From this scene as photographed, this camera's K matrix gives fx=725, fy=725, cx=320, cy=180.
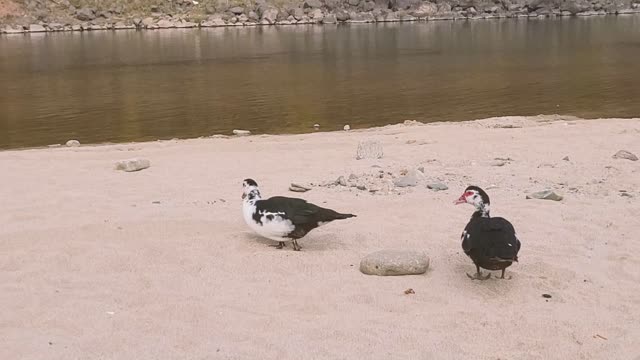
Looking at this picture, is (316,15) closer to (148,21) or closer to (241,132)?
(148,21)

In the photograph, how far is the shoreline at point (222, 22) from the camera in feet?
297

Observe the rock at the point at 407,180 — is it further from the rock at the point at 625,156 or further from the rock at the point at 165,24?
the rock at the point at 165,24

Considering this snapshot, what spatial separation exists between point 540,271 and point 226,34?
247ft

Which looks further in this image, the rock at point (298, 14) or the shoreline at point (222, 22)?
the rock at point (298, 14)

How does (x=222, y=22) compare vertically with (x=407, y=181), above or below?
above

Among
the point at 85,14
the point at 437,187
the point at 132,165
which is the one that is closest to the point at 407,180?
the point at 437,187

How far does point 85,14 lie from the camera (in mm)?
93938

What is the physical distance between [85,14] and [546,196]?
306 feet

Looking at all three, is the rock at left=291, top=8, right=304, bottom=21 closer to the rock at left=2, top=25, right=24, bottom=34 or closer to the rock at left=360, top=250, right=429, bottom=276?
the rock at left=2, top=25, right=24, bottom=34

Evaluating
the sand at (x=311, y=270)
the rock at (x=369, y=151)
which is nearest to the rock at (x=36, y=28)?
the sand at (x=311, y=270)

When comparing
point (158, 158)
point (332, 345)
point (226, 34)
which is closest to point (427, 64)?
point (158, 158)

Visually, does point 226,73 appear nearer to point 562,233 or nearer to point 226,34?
point 562,233

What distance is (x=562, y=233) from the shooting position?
8352 mm

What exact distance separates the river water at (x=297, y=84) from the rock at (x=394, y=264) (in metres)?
13.6
